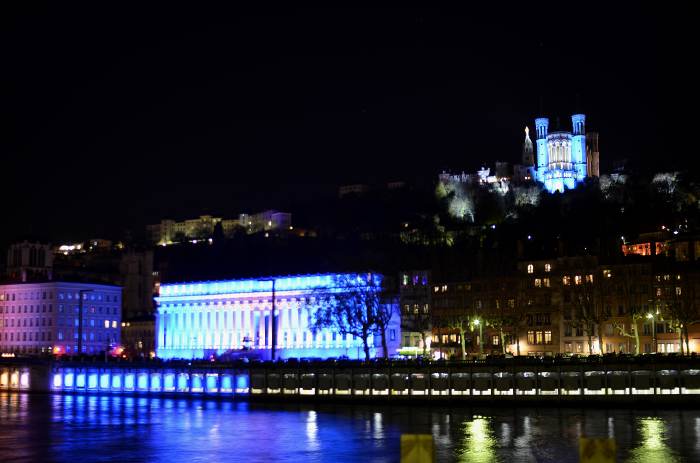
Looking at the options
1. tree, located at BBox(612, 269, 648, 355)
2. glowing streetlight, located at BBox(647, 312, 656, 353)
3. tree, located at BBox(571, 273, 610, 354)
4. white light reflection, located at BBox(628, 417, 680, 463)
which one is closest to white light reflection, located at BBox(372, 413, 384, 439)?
white light reflection, located at BBox(628, 417, 680, 463)

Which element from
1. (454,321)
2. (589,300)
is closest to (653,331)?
(589,300)

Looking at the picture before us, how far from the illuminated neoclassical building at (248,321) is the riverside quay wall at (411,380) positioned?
30395mm

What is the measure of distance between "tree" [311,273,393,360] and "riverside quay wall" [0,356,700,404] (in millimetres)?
17996

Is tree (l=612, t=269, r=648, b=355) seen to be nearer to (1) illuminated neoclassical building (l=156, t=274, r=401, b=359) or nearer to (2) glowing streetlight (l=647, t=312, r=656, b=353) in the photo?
(2) glowing streetlight (l=647, t=312, r=656, b=353)

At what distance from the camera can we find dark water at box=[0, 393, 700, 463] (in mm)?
40906


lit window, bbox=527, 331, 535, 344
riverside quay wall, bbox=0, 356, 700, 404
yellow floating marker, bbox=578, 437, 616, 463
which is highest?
lit window, bbox=527, 331, 535, 344

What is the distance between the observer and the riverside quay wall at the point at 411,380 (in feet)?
212

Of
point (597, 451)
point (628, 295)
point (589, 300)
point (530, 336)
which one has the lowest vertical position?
point (597, 451)

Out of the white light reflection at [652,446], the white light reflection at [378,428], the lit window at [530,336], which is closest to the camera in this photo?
the white light reflection at [652,446]

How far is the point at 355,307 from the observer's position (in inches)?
4038

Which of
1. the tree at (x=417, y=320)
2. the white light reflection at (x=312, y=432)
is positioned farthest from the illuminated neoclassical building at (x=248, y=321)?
the white light reflection at (x=312, y=432)

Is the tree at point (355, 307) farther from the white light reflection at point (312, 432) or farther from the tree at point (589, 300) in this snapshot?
the white light reflection at point (312, 432)

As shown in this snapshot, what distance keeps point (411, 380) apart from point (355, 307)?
3008 centimetres

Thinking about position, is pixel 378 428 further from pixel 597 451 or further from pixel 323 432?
pixel 597 451
